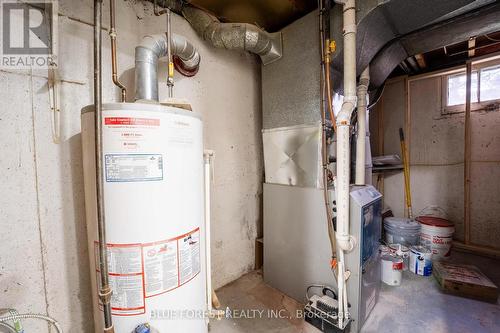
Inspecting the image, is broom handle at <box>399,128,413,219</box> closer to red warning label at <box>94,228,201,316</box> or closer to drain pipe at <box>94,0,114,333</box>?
red warning label at <box>94,228,201,316</box>

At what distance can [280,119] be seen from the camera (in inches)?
71.4

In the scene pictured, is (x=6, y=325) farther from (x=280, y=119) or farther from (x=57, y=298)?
(x=280, y=119)

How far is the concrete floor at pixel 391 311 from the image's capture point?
1.46 meters

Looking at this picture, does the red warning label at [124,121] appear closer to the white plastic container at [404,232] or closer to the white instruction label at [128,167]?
the white instruction label at [128,167]

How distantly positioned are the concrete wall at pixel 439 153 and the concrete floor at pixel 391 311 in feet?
3.01

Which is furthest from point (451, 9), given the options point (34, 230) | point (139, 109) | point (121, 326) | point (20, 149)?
point (34, 230)

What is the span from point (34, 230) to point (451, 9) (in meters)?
2.63

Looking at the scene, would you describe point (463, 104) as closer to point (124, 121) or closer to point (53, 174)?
point (124, 121)

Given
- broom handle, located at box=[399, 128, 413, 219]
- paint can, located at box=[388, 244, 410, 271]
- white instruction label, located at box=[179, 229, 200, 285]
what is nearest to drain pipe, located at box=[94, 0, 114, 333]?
white instruction label, located at box=[179, 229, 200, 285]

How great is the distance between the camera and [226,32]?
1555 millimetres

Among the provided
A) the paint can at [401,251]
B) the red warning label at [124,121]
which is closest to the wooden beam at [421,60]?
the paint can at [401,251]

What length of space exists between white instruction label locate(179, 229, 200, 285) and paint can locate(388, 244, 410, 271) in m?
1.92

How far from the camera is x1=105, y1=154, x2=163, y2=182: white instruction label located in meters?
0.82

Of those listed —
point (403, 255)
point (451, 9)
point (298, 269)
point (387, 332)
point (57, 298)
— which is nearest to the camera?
point (57, 298)
